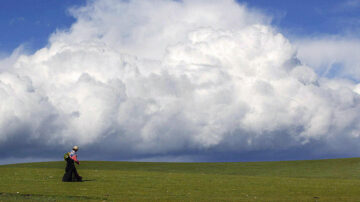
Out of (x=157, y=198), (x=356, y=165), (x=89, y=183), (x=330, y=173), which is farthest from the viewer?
(x=356, y=165)

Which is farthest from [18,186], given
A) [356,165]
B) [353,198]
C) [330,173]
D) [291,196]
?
[356,165]

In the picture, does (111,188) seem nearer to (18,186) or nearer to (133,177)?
(18,186)

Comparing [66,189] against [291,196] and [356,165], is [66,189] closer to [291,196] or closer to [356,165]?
[291,196]

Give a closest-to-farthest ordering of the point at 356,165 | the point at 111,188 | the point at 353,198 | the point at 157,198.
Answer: the point at 157,198, the point at 353,198, the point at 111,188, the point at 356,165

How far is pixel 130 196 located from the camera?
30.3m

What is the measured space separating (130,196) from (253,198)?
8201 millimetres

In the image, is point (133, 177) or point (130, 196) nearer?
point (130, 196)

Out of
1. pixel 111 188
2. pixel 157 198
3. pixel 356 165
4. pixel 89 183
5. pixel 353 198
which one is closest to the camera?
pixel 157 198

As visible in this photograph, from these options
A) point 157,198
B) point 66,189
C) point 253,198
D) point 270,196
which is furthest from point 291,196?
point 66,189

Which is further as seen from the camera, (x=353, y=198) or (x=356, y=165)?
(x=356, y=165)

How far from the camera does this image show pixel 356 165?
3076 inches

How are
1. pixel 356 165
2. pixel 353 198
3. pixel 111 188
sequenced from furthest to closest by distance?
1. pixel 356 165
2. pixel 111 188
3. pixel 353 198

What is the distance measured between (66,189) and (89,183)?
16.4 ft

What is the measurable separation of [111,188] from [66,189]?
11.0 feet
